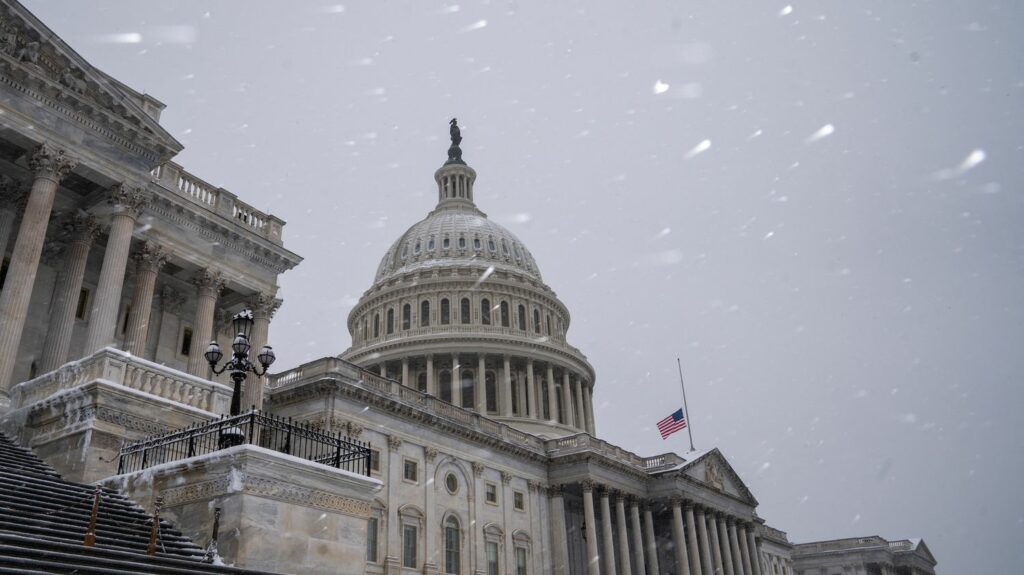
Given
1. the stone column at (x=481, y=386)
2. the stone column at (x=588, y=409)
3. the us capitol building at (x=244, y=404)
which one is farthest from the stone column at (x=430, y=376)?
the stone column at (x=588, y=409)

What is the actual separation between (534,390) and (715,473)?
17491 mm

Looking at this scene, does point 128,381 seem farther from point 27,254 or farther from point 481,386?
point 481,386

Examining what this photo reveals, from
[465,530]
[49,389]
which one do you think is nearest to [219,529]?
[49,389]

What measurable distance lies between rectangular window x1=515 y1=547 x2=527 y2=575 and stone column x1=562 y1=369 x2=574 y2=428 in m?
27.1

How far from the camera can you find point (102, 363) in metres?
17.8

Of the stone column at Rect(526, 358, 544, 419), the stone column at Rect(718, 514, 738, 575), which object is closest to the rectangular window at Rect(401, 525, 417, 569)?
the stone column at Rect(526, 358, 544, 419)

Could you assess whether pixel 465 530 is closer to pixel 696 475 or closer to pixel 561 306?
pixel 696 475

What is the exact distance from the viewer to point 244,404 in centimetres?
3034

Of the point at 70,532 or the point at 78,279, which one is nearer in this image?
the point at 70,532

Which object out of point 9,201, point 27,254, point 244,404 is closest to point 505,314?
point 244,404

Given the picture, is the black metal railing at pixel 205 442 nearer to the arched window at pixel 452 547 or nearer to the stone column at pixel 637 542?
the arched window at pixel 452 547

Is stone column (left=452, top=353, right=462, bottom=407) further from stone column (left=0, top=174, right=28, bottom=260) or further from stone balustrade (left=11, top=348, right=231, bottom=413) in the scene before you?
stone balustrade (left=11, top=348, right=231, bottom=413)

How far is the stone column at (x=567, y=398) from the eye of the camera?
7625 cm

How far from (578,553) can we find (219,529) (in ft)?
143
